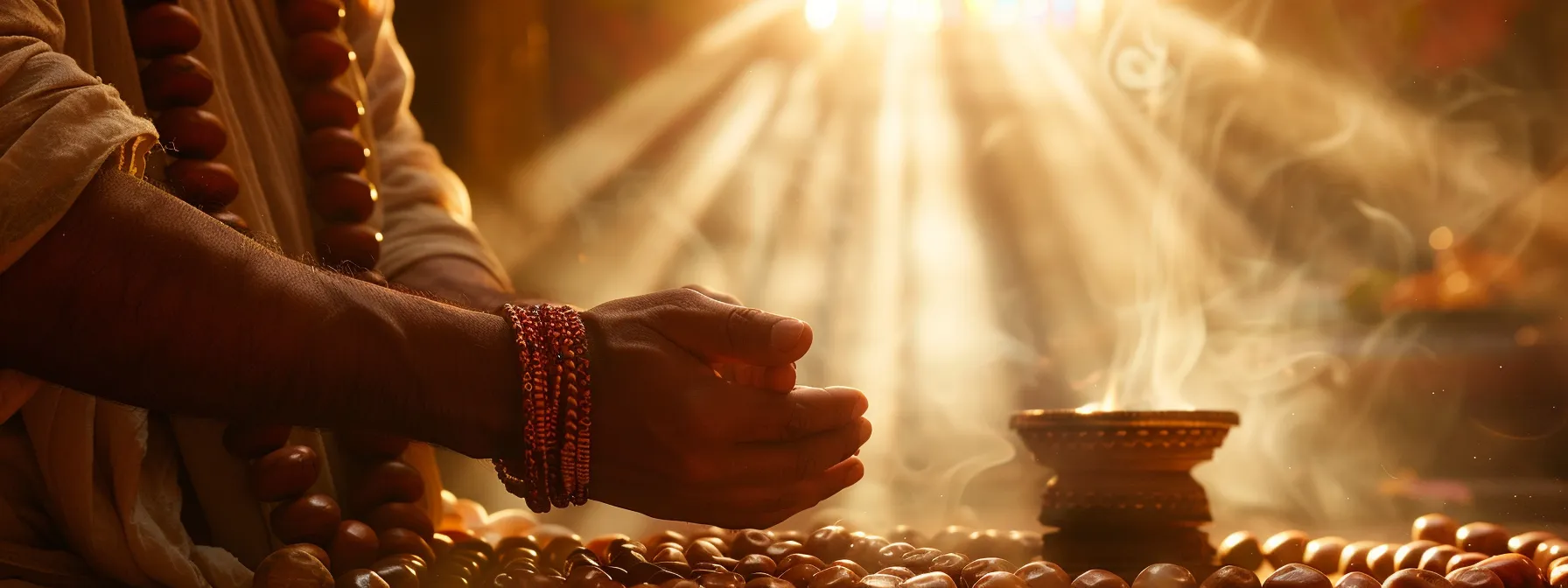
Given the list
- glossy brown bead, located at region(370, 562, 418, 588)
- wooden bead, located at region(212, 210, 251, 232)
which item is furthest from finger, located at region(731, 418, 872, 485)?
wooden bead, located at region(212, 210, 251, 232)

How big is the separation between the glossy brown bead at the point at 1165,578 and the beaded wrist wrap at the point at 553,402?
0.57m

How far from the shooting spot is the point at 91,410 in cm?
107

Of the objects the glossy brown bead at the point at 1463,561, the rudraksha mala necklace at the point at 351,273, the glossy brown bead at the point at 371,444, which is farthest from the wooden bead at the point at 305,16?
the glossy brown bead at the point at 1463,561

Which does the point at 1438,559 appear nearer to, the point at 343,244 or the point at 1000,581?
the point at 1000,581

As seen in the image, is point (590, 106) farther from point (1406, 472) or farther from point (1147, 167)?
point (1406, 472)

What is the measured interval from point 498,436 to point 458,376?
7 cm

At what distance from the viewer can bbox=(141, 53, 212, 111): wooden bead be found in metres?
1.28

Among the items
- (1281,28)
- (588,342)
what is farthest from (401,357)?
(1281,28)

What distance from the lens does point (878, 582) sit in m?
1.15

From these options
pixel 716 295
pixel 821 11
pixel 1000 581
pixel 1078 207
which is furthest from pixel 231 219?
pixel 1078 207

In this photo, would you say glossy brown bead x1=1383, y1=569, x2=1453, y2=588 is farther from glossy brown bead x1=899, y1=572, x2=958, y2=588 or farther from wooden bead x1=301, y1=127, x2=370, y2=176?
wooden bead x1=301, y1=127, x2=370, y2=176

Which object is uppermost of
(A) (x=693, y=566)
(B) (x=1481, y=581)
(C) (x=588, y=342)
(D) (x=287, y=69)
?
(D) (x=287, y=69)

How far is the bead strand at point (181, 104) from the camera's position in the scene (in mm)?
1263

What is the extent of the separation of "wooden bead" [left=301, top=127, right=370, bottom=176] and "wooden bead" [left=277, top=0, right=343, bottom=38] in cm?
13
